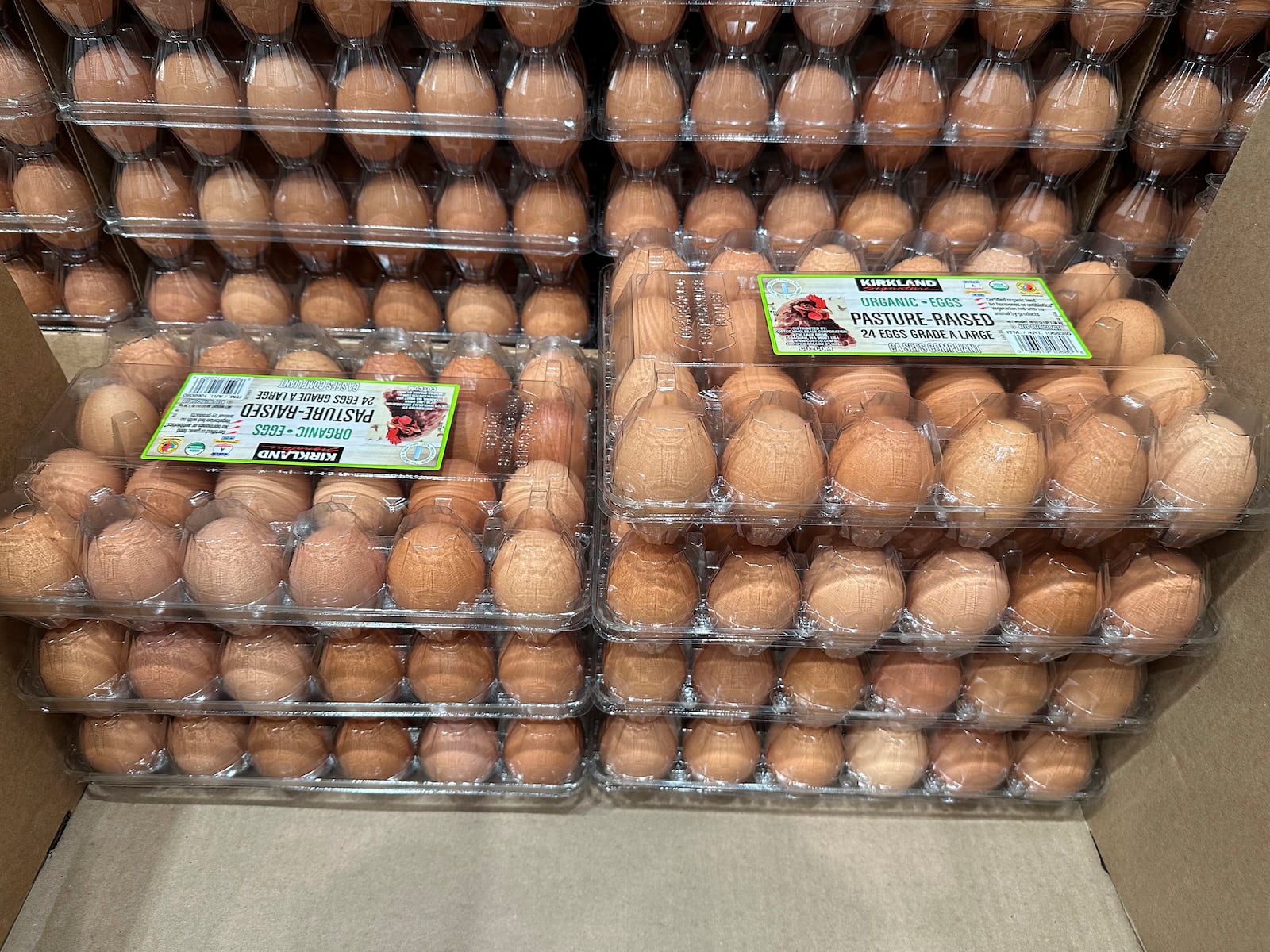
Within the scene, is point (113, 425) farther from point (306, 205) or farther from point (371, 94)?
point (371, 94)

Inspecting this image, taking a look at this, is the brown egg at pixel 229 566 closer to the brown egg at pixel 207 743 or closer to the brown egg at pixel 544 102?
the brown egg at pixel 207 743

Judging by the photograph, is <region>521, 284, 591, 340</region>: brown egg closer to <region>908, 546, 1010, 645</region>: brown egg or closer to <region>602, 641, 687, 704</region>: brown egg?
<region>602, 641, 687, 704</region>: brown egg

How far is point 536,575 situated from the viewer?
98cm

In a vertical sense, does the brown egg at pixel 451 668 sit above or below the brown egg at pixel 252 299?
below

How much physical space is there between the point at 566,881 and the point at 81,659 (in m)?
0.69

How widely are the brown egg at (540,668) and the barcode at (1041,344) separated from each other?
2.22ft

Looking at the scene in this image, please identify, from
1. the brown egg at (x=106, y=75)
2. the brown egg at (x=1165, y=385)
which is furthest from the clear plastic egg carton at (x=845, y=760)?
the brown egg at (x=106, y=75)

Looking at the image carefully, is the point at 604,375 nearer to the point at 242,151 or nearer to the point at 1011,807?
the point at 242,151

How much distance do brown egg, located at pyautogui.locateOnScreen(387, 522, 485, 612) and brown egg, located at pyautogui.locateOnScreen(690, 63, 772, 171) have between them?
69 cm

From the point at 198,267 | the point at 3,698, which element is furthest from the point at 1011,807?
the point at 198,267

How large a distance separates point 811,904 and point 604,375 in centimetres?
77

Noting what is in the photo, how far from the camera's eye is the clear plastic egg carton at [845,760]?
1.16 meters
